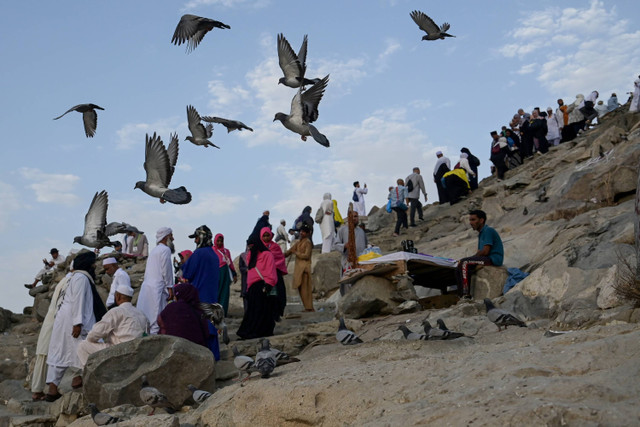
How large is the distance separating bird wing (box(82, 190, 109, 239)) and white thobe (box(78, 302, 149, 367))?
16.9 feet

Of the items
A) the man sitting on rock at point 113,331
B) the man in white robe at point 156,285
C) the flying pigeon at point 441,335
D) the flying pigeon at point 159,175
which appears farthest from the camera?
the flying pigeon at point 159,175

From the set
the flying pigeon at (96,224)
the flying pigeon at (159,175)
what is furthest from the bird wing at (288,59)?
the flying pigeon at (96,224)

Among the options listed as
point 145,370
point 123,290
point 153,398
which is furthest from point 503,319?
point 123,290

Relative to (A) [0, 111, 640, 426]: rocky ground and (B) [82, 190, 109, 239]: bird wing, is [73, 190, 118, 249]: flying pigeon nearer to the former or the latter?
(B) [82, 190, 109, 239]: bird wing

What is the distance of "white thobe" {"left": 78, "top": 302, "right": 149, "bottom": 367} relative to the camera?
7359 millimetres

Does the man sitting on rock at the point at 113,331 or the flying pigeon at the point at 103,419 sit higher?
the man sitting on rock at the point at 113,331

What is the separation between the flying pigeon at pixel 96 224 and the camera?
12.2m

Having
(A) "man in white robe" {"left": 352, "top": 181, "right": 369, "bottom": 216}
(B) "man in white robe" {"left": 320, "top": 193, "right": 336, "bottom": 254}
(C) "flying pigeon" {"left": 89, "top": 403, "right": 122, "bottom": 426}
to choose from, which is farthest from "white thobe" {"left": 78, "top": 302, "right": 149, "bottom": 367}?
(A) "man in white robe" {"left": 352, "top": 181, "right": 369, "bottom": 216}

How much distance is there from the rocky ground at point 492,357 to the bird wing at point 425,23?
4.00 metres

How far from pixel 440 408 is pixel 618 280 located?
3.75 metres

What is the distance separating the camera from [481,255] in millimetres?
9609

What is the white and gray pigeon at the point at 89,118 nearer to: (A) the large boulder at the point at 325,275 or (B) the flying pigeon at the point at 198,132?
(B) the flying pigeon at the point at 198,132

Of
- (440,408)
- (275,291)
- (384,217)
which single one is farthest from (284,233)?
(440,408)

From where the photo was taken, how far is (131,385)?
663cm
